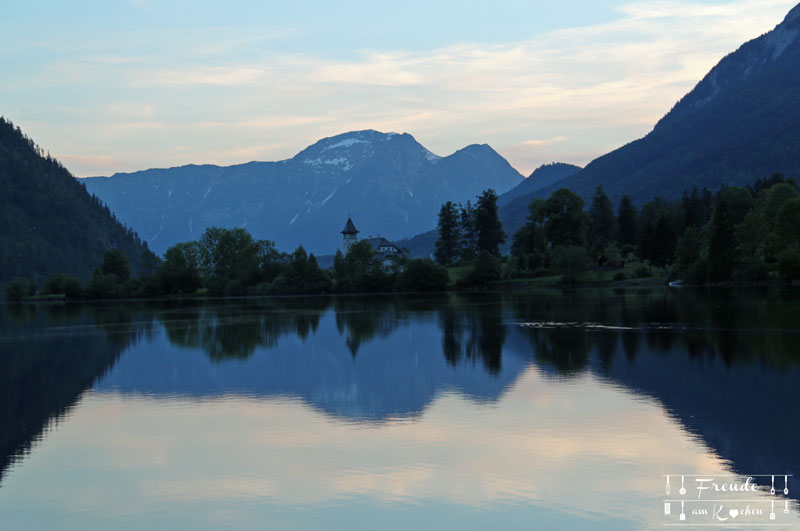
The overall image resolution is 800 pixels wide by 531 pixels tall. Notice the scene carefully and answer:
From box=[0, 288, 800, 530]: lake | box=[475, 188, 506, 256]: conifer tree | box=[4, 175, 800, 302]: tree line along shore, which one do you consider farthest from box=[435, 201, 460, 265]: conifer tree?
box=[0, 288, 800, 530]: lake

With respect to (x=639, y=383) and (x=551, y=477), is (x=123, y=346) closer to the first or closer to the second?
(x=639, y=383)

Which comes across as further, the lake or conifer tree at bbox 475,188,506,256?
conifer tree at bbox 475,188,506,256

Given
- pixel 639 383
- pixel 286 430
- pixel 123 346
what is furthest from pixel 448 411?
pixel 123 346

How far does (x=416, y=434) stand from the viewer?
72.6ft

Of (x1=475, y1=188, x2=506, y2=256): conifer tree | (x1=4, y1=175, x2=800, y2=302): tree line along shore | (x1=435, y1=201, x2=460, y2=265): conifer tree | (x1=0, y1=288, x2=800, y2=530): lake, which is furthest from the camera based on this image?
(x1=435, y1=201, x2=460, y2=265): conifer tree

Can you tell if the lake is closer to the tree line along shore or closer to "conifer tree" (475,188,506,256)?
the tree line along shore

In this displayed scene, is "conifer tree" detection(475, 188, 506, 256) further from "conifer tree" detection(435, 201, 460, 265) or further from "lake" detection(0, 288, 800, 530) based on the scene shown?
"lake" detection(0, 288, 800, 530)

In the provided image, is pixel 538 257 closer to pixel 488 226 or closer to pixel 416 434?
pixel 488 226

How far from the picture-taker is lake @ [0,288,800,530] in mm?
15977

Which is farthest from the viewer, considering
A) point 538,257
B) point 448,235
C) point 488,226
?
point 448,235

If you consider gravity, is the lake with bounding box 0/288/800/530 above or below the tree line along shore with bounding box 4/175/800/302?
below

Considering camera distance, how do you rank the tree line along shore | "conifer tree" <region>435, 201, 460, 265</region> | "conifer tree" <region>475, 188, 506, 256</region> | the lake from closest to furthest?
the lake, the tree line along shore, "conifer tree" <region>475, 188, 506, 256</region>, "conifer tree" <region>435, 201, 460, 265</region>

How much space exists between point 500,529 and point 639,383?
622 inches

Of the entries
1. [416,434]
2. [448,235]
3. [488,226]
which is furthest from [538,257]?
[416,434]
